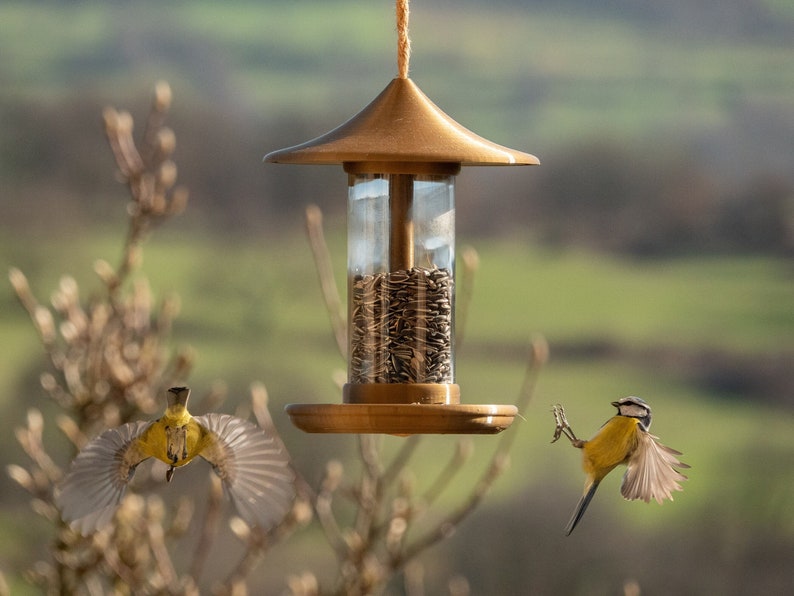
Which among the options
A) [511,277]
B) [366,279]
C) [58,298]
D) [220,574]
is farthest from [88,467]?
[511,277]

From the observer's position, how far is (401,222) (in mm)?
3426

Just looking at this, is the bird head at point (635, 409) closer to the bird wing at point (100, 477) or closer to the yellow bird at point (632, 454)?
the yellow bird at point (632, 454)

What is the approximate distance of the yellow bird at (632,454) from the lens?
10.4 ft

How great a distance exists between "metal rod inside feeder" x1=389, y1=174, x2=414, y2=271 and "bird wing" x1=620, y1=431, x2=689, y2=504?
2.34 feet

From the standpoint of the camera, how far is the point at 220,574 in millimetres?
8625

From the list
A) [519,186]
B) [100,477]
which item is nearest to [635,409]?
[100,477]

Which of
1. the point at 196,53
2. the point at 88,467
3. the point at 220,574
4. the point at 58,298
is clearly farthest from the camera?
the point at 196,53

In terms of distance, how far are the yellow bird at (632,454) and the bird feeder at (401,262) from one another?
0.96ft

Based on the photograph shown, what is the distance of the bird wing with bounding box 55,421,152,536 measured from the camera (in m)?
3.11

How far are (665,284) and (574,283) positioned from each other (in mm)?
647

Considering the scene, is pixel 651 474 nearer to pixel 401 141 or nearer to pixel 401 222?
pixel 401 222

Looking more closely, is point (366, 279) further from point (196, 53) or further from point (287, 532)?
point (196, 53)

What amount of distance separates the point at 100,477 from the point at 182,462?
0.71 ft

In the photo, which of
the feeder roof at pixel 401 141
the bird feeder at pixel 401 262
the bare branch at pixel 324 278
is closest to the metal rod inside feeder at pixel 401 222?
the bird feeder at pixel 401 262
